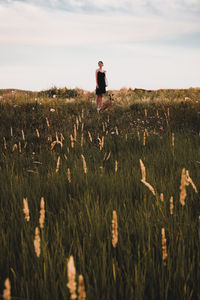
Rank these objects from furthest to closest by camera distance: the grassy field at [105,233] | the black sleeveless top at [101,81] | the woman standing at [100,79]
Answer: the black sleeveless top at [101,81]
the woman standing at [100,79]
the grassy field at [105,233]

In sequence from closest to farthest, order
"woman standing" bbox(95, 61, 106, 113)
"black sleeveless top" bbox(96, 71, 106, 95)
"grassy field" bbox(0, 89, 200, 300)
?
"grassy field" bbox(0, 89, 200, 300) < "woman standing" bbox(95, 61, 106, 113) < "black sleeveless top" bbox(96, 71, 106, 95)

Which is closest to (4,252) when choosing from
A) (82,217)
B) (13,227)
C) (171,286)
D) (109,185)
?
(13,227)

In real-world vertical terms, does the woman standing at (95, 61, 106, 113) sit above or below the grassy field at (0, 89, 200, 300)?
above

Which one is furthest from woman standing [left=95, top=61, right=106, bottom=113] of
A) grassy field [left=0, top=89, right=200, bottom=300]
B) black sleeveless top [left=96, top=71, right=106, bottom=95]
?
grassy field [left=0, top=89, right=200, bottom=300]

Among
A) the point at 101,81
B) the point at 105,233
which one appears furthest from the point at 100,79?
the point at 105,233

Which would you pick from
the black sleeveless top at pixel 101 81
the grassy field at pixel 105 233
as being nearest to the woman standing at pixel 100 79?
the black sleeveless top at pixel 101 81

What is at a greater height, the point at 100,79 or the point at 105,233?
the point at 100,79

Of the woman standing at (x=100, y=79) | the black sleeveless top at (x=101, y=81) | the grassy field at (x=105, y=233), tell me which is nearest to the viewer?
the grassy field at (x=105, y=233)

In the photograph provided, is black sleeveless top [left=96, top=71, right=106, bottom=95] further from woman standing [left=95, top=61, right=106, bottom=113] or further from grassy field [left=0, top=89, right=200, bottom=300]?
grassy field [left=0, top=89, right=200, bottom=300]

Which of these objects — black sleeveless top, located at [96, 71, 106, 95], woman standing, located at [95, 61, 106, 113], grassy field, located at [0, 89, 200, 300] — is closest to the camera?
grassy field, located at [0, 89, 200, 300]

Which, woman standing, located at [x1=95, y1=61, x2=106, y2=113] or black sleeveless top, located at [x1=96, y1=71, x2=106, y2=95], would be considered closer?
woman standing, located at [x1=95, y1=61, x2=106, y2=113]

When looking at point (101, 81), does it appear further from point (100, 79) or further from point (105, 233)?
point (105, 233)

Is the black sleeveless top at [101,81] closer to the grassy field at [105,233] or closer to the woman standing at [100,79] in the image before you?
the woman standing at [100,79]

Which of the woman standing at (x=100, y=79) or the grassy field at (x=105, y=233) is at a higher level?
the woman standing at (x=100, y=79)
